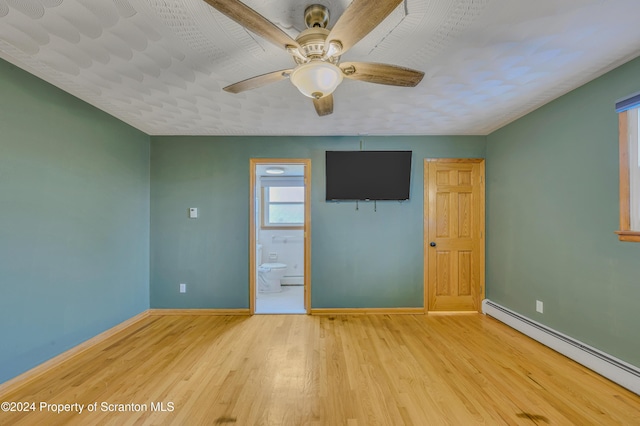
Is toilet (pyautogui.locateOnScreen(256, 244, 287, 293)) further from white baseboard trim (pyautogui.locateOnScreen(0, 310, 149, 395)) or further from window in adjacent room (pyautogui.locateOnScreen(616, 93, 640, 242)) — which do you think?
window in adjacent room (pyautogui.locateOnScreen(616, 93, 640, 242))

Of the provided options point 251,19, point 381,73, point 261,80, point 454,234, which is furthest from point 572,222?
point 251,19

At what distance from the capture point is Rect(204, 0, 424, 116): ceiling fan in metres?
1.06

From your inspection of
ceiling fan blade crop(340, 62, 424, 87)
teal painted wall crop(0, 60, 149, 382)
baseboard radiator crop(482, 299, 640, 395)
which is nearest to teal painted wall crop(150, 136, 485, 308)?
teal painted wall crop(0, 60, 149, 382)

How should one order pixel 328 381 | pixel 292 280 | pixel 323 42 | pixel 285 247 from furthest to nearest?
pixel 285 247, pixel 292 280, pixel 328 381, pixel 323 42

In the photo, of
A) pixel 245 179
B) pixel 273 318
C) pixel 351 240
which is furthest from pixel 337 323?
pixel 245 179

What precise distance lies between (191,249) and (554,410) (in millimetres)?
3809

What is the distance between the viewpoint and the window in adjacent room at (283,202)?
535cm

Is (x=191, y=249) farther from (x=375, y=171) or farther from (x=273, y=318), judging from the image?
(x=375, y=171)

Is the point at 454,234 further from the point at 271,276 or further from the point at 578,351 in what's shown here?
the point at 271,276

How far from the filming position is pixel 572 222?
2363mm

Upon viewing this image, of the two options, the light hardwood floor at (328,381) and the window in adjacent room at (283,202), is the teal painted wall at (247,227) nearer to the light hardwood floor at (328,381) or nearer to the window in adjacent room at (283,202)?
the light hardwood floor at (328,381)

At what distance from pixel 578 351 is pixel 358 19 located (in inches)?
122

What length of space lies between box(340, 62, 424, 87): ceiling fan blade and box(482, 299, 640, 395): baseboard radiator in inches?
101

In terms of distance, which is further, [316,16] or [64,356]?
[64,356]
